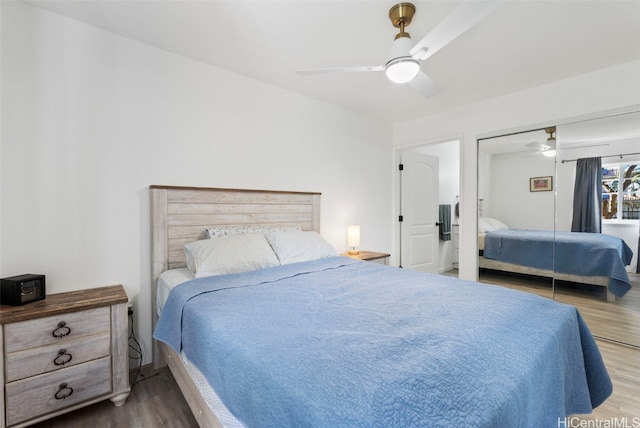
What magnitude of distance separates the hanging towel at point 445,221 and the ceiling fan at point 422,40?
353 centimetres

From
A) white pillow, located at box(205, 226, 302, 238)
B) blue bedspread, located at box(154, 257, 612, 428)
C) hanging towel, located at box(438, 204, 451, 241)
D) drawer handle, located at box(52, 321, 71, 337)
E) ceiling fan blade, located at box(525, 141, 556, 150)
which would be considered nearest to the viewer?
blue bedspread, located at box(154, 257, 612, 428)

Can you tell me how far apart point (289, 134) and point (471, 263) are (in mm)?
2658

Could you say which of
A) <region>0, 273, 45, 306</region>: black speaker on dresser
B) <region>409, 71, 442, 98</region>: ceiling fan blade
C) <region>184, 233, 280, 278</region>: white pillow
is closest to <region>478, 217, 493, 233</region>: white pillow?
<region>409, 71, 442, 98</region>: ceiling fan blade

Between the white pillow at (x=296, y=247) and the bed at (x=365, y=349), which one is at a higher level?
the white pillow at (x=296, y=247)

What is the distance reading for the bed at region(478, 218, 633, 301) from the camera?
2.70 meters

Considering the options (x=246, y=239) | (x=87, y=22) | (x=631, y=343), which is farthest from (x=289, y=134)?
(x=631, y=343)

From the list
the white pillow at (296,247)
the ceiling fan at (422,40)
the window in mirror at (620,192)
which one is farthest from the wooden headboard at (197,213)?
the window in mirror at (620,192)

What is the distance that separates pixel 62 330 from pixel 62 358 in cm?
16

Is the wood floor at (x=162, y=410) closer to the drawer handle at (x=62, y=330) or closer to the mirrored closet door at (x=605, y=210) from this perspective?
the drawer handle at (x=62, y=330)

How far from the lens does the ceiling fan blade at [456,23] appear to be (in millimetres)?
1244

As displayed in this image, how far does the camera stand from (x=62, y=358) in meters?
1.59

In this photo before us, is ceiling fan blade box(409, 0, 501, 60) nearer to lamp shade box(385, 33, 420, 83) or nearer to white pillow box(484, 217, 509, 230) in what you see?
lamp shade box(385, 33, 420, 83)

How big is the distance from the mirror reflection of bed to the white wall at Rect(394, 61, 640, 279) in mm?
101

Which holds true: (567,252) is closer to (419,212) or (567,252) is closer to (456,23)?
(419,212)
